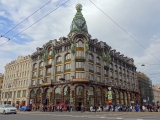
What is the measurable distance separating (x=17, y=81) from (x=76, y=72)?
1276 inches

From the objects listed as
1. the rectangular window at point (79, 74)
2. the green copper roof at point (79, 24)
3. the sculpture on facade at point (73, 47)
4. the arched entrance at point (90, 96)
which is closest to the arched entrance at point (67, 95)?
the rectangular window at point (79, 74)

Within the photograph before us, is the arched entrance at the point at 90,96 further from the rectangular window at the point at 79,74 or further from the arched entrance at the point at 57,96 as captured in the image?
the arched entrance at the point at 57,96

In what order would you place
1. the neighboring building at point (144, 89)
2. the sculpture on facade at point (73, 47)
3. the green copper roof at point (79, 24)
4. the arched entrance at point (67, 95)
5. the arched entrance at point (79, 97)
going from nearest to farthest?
the arched entrance at point (79, 97), the arched entrance at point (67, 95), the sculpture on facade at point (73, 47), the green copper roof at point (79, 24), the neighboring building at point (144, 89)

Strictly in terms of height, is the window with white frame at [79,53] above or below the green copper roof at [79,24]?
below

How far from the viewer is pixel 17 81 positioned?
65375mm

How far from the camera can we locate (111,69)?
190 ft

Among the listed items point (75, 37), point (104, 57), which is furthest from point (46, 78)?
point (104, 57)

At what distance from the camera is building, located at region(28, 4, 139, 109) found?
1724 inches

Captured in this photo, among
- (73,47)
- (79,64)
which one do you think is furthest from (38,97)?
(73,47)

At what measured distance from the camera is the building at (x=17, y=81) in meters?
60.7

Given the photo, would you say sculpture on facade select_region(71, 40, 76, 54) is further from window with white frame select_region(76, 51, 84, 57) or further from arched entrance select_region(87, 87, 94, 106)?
arched entrance select_region(87, 87, 94, 106)

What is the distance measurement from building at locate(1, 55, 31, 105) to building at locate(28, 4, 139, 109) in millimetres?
4590

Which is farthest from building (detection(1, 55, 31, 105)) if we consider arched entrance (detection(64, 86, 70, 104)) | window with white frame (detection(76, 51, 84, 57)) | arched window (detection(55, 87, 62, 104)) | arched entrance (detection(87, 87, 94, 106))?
arched entrance (detection(87, 87, 94, 106))

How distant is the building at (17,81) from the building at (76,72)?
4590 millimetres
